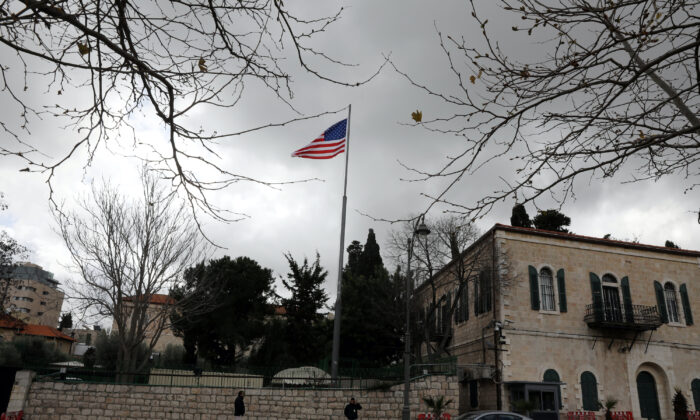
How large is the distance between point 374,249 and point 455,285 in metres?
9.37

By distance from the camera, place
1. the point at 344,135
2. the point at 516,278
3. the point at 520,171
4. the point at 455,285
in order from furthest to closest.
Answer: the point at 455,285 → the point at 516,278 → the point at 344,135 → the point at 520,171

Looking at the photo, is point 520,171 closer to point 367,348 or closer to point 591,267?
point 591,267

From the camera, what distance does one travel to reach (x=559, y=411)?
749 inches

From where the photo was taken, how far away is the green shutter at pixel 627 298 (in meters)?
22.1

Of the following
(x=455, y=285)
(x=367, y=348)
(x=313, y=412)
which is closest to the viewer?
Result: (x=313, y=412)

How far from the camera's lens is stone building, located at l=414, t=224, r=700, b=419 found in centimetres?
2083

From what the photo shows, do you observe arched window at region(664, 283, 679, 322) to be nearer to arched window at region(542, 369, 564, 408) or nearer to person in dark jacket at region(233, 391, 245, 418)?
arched window at region(542, 369, 564, 408)

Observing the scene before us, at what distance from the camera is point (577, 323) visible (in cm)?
2203

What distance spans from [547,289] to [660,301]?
619 cm

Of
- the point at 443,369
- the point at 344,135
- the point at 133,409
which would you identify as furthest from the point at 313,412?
the point at 344,135

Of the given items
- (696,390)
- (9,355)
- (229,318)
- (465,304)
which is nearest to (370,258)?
(465,304)

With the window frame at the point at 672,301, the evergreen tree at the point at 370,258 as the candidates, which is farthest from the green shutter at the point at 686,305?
Result: the evergreen tree at the point at 370,258

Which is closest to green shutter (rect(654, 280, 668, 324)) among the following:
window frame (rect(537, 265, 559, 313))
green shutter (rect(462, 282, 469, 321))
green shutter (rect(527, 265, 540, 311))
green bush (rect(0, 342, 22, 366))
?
window frame (rect(537, 265, 559, 313))

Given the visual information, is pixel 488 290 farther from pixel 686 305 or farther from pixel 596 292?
pixel 686 305
